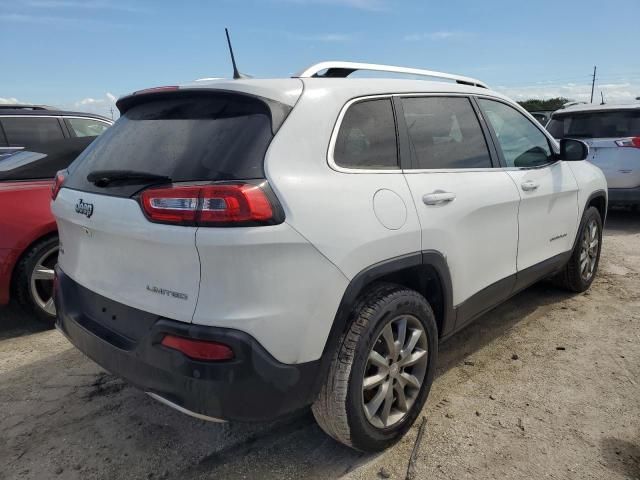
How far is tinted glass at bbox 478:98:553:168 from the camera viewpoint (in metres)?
3.40

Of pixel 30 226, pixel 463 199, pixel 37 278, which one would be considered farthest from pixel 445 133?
pixel 37 278

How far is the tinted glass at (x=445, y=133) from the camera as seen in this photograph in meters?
2.74

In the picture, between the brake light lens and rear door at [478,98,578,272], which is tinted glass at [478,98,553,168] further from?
the brake light lens

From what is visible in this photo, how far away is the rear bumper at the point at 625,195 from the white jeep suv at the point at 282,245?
527 centimetres

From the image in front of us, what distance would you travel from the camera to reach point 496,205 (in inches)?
121

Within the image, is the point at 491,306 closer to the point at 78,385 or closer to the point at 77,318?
the point at 77,318

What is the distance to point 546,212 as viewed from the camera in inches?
145

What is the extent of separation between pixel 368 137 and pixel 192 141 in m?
0.81

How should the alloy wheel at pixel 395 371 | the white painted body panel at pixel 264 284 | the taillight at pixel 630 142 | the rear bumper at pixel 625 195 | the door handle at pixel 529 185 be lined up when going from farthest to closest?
1. the rear bumper at pixel 625 195
2. the taillight at pixel 630 142
3. the door handle at pixel 529 185
4. the alloy wheel at pixel 395 371
5. the white painted body panel at pixel 264 284

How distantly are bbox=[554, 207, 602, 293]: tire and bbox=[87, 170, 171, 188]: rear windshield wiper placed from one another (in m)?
3.52

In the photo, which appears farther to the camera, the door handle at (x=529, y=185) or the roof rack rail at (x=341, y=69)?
the door handle at (x=529, y=185)

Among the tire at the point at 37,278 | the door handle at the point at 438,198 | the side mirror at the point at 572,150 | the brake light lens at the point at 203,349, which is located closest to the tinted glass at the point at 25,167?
the tire at the point at 37,278

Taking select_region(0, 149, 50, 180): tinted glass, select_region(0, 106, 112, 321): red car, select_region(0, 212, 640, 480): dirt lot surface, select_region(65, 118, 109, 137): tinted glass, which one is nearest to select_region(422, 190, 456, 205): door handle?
select_region(0, 212, 640, 480): dirt lot surface

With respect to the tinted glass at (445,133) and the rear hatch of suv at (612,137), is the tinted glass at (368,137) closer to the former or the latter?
the tinted glass at (445,133)
